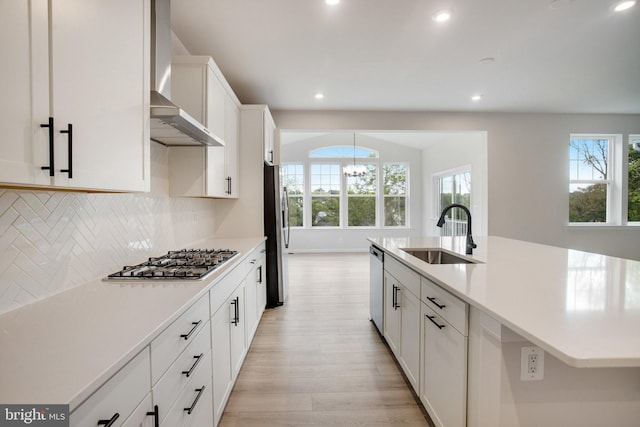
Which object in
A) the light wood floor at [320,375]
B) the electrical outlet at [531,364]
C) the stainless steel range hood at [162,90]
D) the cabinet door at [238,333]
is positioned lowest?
the light wood floor at [320,375]

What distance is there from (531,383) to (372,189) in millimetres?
7204

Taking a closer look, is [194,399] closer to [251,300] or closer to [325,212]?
[251,300]

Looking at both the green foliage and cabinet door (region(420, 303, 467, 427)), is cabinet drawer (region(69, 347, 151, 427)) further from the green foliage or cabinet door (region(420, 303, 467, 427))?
the green foliage

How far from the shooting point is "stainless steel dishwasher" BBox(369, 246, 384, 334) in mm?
2715

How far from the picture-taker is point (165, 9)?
1727 millimetres

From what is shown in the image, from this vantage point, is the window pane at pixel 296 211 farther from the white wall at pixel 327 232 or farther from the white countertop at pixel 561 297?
the white countertop at pixel 561 297

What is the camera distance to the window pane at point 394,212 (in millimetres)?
8117

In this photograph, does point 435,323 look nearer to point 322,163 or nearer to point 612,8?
point 612,8

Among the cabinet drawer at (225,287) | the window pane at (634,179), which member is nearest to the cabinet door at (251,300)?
the cabinet drawer at (225,287)

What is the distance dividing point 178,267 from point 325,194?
253 inches

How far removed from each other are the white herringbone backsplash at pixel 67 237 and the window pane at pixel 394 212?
6.66 metres

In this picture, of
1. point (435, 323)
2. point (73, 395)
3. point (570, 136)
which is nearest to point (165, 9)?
point (73, 395)

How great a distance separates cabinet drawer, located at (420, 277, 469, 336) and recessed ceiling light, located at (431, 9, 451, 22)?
2.10m

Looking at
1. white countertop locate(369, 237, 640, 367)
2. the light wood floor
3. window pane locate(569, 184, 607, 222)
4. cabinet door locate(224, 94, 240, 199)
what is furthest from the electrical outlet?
window pane locate(569, 184, 607, 222)
